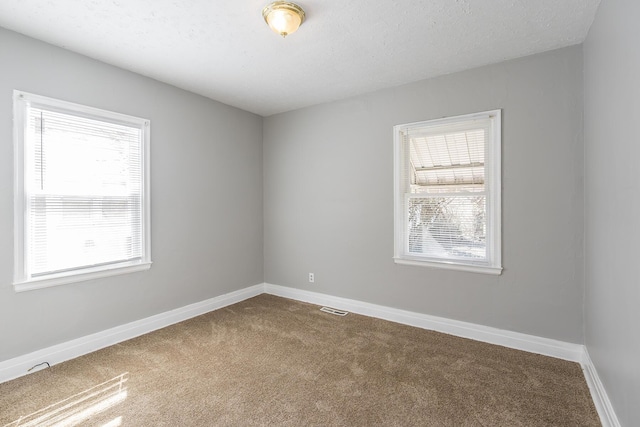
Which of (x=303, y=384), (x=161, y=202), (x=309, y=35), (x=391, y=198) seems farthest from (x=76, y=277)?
(x=391, y=198)

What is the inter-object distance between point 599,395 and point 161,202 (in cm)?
391

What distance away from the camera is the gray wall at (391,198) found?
2486 mm

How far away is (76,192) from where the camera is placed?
8.50 feet

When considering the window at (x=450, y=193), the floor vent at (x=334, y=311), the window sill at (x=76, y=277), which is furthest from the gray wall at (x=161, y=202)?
the window at (x=450, y=193)

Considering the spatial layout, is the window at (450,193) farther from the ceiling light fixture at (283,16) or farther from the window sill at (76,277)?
the window sill at (76,277)

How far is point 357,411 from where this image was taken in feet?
6.19

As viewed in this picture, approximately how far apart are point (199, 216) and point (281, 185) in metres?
1.21

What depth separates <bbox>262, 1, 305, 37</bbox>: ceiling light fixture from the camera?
1.95m

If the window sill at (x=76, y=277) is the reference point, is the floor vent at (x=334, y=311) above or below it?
below

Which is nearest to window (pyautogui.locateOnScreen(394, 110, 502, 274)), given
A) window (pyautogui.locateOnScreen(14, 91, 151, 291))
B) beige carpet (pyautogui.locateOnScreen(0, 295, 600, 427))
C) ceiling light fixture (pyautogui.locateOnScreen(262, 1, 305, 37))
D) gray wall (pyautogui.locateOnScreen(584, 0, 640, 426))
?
gray wall (pyautogui.locateOnScreen(584, 0, 640, 426))

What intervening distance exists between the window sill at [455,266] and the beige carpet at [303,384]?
26.2 inches

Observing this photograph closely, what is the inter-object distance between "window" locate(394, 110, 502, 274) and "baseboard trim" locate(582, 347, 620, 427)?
2.91ft

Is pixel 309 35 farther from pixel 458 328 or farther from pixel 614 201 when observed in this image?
pixel 458 328

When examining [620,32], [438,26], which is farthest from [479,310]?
[438,26]
